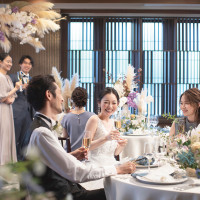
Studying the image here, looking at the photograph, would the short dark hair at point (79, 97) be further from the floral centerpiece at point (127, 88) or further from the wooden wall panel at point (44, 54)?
the wooden wall panel at point (44, 54)

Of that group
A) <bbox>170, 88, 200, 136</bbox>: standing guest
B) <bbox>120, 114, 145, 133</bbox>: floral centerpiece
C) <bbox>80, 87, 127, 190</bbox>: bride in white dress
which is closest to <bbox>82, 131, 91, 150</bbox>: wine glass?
<bbox>80, 87, 127, 190</bbox>: bride in white dress

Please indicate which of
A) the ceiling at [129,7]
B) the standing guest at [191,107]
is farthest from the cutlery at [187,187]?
the ceiling at [129,7]

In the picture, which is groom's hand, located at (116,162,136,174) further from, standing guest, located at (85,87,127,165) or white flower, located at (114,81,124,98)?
white flower, located at (114,81,124,98)

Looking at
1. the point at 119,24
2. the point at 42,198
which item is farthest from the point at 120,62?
the point at 42,198

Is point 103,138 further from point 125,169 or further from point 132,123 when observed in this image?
point 132,123

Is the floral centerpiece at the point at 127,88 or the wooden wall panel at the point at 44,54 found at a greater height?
the wooden wall panel at the point at 44,54

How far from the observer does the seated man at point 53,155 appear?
157cm

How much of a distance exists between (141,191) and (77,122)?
193 centimetres

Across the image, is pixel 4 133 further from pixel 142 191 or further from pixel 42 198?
pixel 42 198

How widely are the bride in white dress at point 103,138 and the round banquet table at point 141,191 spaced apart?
2.05 feet

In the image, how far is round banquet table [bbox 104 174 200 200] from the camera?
1.45m

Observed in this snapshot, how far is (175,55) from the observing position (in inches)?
261

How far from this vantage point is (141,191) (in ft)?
5.02

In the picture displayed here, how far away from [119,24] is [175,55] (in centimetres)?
136
